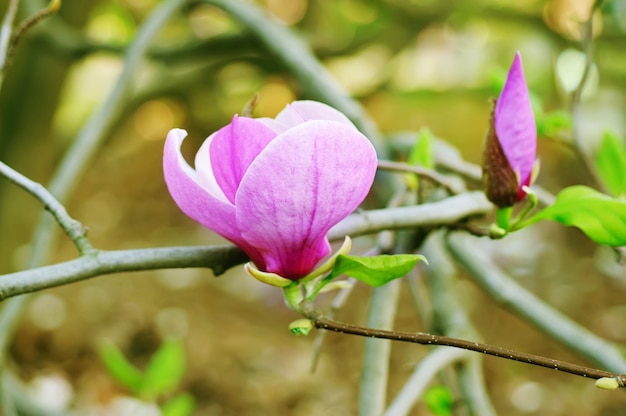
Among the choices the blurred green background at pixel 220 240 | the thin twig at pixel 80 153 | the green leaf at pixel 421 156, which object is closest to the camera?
the green leaf at pixel 421 156

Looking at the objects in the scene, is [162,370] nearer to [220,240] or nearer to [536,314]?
[536,314]

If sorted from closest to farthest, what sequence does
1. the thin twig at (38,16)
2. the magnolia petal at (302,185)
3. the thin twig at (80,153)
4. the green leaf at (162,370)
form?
the magnolia petal at (302,185) → the thin twig at (38,16) → the thin twig at (80,153) → the green leaf at (162,370)

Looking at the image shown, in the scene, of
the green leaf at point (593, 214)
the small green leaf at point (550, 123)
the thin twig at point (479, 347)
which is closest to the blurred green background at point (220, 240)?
the small green leaf at point (550, 123)

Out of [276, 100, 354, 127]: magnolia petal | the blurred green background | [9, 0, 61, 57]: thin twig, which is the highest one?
[9, 0, 61, 57]: thin twig

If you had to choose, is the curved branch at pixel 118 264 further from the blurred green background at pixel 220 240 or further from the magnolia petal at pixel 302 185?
the blurred green background at pixel 220 240

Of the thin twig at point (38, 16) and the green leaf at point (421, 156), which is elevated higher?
the thin twig at point (38, 16)

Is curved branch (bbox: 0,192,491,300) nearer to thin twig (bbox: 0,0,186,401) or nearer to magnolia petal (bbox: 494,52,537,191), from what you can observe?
magnolia petal (bbox: 494,52,537,191)

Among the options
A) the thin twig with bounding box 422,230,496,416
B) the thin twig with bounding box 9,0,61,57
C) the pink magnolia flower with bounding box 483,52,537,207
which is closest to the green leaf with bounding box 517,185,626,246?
the pink magnolia flower with bounding box 483,52,537,207
